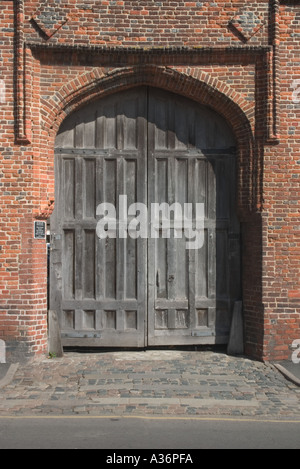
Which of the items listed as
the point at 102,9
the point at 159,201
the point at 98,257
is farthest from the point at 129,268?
the point at 102,9

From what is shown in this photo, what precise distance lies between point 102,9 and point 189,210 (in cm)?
365

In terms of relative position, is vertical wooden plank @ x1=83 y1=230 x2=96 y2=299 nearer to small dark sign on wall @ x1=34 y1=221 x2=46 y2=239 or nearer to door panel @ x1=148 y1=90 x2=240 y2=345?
small dark sign on wall @ x1=34 y1=221 x2=46 y2=239

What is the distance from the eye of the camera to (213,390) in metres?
8.00

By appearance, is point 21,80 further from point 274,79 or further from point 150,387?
point 150,387

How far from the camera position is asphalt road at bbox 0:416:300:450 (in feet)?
18.9

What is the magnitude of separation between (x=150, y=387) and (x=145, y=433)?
1958 mm

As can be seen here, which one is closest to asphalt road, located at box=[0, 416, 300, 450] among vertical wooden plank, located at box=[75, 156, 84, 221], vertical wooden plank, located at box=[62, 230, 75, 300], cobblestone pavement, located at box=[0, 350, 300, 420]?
cobblestone pavement, located at box=[0, 350, 300, 420]

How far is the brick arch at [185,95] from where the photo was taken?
31.9 feet

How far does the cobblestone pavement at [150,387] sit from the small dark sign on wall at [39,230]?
2027mm

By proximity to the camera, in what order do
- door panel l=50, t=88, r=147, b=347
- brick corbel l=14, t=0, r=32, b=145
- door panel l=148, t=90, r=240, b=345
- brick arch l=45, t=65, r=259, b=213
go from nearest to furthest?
brick corbel l=14, t=0, r=32, b=145 → brick arch l=45, t=65, r=259, b=213 → door panel l=50, t=88, r=147, b=347 → door panel l=148, t=90, r=240, b=345

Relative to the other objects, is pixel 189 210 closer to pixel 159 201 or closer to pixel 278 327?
pixel 159 201

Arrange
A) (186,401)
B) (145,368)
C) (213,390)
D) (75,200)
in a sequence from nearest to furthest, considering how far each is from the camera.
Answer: (186,401) → (213,390) → (145,368) → (75,200)

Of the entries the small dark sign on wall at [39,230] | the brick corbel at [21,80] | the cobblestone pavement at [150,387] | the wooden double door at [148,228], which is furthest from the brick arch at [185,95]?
the cobblestone pavement at [150,387]

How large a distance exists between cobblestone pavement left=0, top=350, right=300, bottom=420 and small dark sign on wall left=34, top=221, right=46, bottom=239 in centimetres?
203
